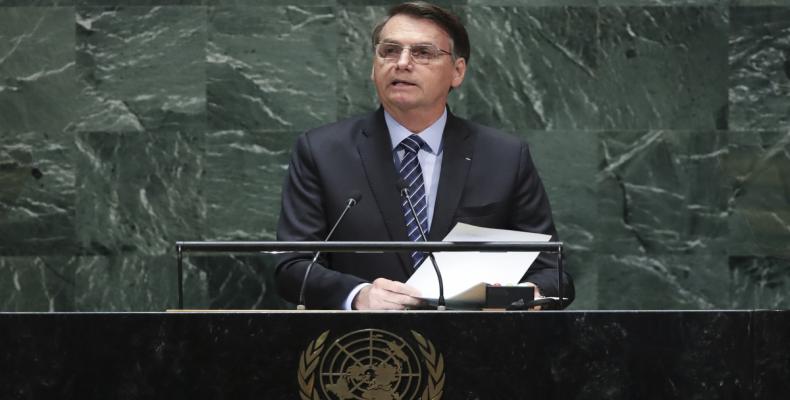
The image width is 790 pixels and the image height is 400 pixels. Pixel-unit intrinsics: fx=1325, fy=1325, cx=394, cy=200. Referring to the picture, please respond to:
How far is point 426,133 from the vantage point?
4.53 metres

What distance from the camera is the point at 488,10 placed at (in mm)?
6293

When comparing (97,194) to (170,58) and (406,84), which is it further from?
(406,84)

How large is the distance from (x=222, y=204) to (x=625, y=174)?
1918 mm

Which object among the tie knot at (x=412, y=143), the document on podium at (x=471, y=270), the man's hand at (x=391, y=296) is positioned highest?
the tie knot at (x=412, y=143)

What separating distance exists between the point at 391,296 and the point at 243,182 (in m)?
2.71

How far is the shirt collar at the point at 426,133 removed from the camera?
4.50 meters

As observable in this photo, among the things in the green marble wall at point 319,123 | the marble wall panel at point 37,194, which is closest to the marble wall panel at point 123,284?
the green marble wall at point 319,123

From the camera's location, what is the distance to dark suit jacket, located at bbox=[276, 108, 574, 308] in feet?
14.1

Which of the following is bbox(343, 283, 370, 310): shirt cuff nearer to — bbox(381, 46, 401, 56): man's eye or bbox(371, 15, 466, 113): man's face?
bbox(371, 15, 466, 113): man's face

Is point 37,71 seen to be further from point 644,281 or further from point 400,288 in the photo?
point 400,288

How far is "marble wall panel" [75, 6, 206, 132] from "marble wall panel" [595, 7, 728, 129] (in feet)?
6.34
